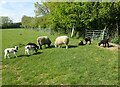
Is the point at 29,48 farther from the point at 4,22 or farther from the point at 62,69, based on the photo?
the point at 4,22

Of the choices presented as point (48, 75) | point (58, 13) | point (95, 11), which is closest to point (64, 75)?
point (48, 75)

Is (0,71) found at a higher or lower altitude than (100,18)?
lower

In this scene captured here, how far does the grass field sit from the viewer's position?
10062 mm

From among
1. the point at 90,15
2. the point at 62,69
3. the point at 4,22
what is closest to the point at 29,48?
the point at 62,69

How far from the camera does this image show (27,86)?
9703 millimetres

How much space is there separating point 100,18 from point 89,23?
2.00m

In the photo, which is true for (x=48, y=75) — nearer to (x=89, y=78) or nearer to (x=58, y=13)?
(x=89, y=78)

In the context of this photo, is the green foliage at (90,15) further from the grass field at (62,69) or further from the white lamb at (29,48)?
the white lamb at (29,48)

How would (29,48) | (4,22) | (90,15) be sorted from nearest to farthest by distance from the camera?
(29,48) → (90,15) → (4,22)

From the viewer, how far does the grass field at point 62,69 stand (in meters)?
10.1

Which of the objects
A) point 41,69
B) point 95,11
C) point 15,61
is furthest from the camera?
point 95,11

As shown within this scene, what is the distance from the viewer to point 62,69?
11.7m

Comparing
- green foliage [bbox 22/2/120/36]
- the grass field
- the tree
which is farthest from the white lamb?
the tree

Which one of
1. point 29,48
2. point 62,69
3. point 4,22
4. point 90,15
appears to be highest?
point 4,22
